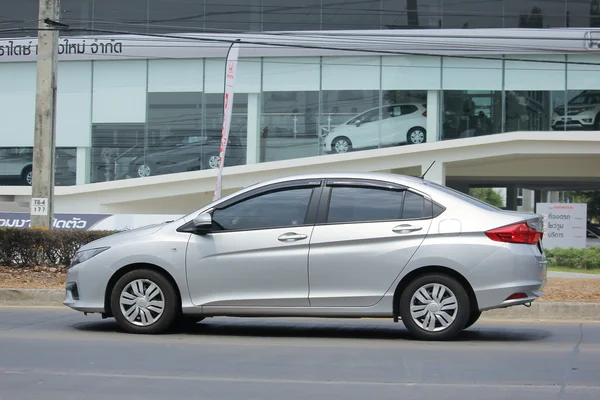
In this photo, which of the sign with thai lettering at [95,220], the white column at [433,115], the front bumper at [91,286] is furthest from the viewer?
the white column at [433,115]

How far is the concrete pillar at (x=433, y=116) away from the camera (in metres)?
29.5

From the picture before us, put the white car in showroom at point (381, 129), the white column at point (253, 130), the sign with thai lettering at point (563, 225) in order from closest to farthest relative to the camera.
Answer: the sign with thai lettering at point (563, 225)
the white car in showroom at point (381, 129)
the white column at point (253, 130)

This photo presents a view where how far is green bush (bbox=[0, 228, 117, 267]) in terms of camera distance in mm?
13242

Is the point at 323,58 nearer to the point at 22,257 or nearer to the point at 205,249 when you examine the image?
the point at 22,257

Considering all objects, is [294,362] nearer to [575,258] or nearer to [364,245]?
[364,245]

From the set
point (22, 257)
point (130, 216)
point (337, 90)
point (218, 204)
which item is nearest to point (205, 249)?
point (218, 204)

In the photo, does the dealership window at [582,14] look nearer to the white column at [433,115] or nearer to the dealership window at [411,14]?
the dealership window at [411,14]

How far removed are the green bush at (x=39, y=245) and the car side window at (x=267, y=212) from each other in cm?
531

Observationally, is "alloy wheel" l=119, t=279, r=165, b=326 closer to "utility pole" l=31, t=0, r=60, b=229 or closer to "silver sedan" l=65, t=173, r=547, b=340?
"silver sedan" l=65, t=173, r=547, b=340

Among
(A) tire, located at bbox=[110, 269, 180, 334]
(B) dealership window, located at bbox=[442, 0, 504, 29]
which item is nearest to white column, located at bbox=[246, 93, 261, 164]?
(B) dealership window, located at bbox=[442, 0, 504, 29]

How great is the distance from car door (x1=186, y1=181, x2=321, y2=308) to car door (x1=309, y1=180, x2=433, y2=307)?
0.50ft

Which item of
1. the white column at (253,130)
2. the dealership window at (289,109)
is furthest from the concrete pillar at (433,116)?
the white column at (253,130)

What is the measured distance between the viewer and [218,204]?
862cm

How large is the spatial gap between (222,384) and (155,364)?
99 cm
